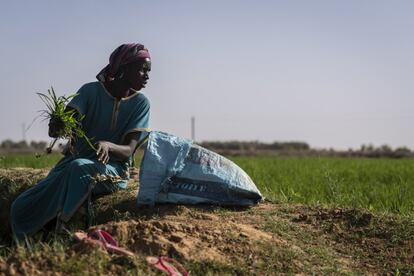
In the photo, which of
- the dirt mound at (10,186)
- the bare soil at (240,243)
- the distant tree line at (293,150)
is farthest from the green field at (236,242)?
the distant tree line at (293,150)

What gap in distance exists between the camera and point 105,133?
501 cm

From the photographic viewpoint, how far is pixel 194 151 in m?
4.91

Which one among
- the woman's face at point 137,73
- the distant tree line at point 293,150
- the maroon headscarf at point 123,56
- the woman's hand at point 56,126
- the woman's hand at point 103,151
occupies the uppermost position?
the maroon headscarf at point 123,56

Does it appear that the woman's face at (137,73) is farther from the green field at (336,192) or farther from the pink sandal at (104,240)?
the pink sandal at (104,240)

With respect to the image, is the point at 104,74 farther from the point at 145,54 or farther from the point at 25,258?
the point at 25,258

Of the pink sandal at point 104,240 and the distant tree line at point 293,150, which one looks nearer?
the pink sandal at point 104,240

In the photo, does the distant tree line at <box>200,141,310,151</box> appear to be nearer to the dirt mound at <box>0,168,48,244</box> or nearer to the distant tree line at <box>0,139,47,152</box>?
the distant tree line at <box>0,139,47,152</box>

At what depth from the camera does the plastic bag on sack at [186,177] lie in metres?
4.75

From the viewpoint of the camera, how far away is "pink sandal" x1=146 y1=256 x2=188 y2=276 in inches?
123

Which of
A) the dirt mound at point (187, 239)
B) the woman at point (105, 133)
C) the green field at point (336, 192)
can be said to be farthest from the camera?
the green field at point (336, 192)

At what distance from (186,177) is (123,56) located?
3.46ft

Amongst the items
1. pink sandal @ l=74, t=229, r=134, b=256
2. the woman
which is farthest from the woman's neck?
pink sandal @ l=74, t=229, r=134, b=256

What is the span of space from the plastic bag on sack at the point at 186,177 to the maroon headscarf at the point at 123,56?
1.94 feet

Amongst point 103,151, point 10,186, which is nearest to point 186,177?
point 103,151
